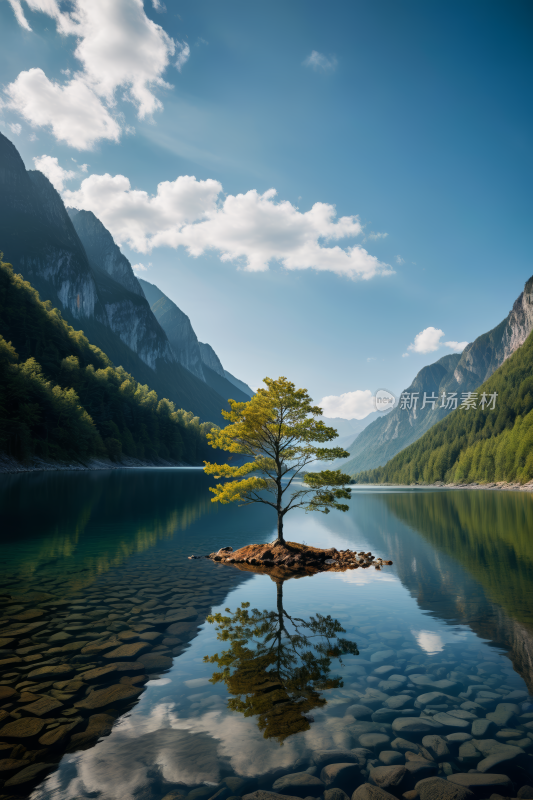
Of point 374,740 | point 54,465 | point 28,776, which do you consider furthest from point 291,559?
point 54,465

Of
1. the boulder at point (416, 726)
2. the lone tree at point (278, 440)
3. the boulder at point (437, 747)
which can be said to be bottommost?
the boulder at point (416, 726)

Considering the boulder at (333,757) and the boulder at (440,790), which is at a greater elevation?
the boulder at (440,790)

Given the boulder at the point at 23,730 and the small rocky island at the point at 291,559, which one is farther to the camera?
the small rocky island at the point at 291,559

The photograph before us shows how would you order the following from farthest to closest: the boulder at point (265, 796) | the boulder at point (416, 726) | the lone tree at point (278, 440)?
the lone tree at point (278, 440) → the boulder at point (416, 726) → the boulder at point (265, 796)

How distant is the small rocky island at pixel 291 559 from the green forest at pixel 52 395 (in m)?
80.2

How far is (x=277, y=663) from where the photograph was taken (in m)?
13.0

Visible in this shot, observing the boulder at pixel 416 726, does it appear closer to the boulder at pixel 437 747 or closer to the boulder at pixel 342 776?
Result: the boulder at pixel 437 747

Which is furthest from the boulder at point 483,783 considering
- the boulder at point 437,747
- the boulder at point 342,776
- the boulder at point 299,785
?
the boulder at point 299,785

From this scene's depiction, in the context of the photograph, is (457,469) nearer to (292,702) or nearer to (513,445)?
(513,445)

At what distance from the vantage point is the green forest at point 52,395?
9725cm

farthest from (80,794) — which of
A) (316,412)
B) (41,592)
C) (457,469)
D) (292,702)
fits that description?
(457,469)

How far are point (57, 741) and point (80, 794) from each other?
1.81 meters

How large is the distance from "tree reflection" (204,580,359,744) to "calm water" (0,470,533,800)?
0.07m

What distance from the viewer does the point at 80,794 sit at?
7.21 metres
